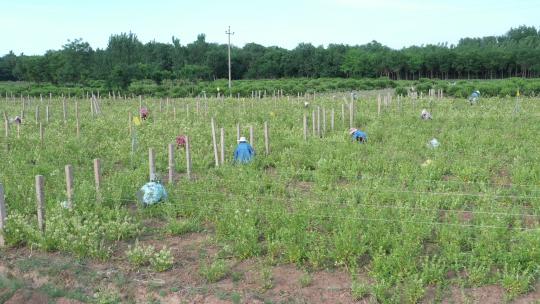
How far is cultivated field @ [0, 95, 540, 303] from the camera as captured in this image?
202 inches

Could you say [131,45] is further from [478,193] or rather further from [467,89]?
[478,193]

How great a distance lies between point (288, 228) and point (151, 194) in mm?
2220

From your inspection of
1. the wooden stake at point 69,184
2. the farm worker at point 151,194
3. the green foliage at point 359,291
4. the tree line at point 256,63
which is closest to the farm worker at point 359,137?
the farm worker at point 151,194

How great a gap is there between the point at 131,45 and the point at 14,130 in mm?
44517

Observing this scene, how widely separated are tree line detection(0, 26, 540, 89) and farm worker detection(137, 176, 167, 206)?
3940 cm

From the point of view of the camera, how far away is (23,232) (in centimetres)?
637

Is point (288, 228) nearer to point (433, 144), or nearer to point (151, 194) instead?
point (151, 194)

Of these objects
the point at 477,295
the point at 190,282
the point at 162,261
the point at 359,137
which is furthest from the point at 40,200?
the point at 359,137

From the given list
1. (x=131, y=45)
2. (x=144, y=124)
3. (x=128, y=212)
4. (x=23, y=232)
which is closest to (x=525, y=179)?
(x=128, y=212)

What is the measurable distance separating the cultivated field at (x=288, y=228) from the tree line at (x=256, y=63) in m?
38.0

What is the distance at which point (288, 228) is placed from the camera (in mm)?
6180

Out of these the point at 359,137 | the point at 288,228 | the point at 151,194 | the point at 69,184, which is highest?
the point at 359,137

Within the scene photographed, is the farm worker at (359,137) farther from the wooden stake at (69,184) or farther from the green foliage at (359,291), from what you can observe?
the green foliage at (359,291)

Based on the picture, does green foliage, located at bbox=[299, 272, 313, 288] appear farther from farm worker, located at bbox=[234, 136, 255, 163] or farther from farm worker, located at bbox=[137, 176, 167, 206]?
farm worker, located at bbox=[234, 136, 255, 163]
